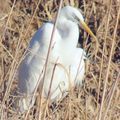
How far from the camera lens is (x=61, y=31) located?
10.5 ft

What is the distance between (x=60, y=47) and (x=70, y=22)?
0.16m

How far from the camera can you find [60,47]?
315cm

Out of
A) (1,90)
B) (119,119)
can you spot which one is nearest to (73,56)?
(119,119)

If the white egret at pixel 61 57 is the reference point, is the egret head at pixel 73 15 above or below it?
above

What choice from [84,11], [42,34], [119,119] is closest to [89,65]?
[84,11]

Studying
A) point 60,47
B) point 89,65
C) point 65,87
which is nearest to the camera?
point 65,87

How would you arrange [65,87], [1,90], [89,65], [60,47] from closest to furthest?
[1,90] → [65,87] → [60,47] → [89,65]

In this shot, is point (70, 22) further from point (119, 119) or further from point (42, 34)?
point (119, 119)

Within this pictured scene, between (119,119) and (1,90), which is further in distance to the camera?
(119,119)

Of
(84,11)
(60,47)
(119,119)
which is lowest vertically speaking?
(119,119)

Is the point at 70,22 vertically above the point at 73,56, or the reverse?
the point at 70,22

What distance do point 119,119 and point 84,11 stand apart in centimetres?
148

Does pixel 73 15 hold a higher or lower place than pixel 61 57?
higher

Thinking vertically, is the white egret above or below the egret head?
below
